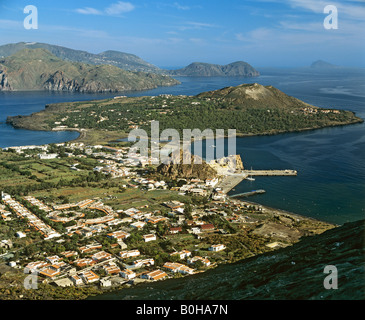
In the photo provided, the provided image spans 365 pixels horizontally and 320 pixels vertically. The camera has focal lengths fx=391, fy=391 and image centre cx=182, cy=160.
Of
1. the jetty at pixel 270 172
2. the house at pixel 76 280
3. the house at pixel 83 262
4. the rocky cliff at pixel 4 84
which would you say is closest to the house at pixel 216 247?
the house at pixel 83 262

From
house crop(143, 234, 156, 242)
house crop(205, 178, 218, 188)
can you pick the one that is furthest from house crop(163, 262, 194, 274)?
house crop(205, 178, 218, 188)

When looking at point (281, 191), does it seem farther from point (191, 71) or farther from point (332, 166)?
point (191, 71)

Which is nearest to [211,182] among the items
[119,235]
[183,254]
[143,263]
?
[119,235]

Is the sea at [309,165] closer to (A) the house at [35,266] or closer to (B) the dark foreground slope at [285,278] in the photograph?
(B) the dark foreground slope at [285,278]

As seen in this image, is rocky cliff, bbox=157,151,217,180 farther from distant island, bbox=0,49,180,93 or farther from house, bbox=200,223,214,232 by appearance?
distant island, bbox=0,49,180,93

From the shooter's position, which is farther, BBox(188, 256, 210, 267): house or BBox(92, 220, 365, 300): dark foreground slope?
BBox(188, 256, 210, 267): house

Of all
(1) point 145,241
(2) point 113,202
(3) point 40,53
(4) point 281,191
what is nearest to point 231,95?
(4) point 281,191
